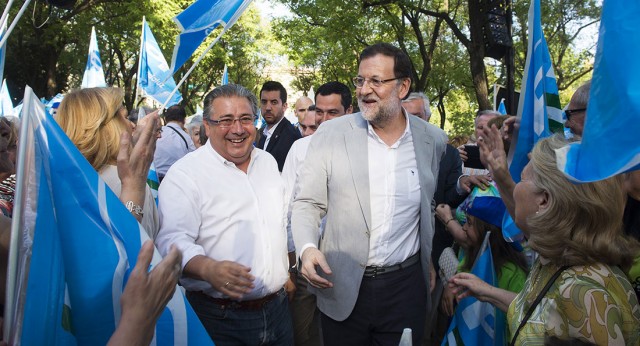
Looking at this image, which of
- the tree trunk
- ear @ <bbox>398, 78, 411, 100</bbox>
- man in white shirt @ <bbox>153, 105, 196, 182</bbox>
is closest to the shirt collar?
ear @ <bbox>398, 78, 411, 100</bbox>

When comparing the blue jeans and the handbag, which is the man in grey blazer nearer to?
the blue jeans

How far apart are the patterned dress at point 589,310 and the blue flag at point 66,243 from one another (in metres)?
1.44

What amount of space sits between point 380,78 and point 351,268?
1.12 meters

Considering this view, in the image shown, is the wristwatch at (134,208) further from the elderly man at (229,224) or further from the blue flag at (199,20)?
the blue flag at (199,20)

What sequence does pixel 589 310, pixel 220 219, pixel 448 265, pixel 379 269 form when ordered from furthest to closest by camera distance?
pixel 448 265 → pixel 379 269 → pixel 220 219 → pixel 589 310

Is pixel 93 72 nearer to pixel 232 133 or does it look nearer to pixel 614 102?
pixel 232 133

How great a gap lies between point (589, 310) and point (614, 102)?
776mm

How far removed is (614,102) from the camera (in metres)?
1.45

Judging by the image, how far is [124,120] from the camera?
2951 millimetres

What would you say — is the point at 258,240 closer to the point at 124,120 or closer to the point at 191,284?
the point at 191,284

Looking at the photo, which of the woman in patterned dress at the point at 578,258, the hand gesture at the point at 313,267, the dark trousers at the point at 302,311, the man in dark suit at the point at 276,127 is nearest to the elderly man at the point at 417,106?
the man in dark suit at the point at 276,127

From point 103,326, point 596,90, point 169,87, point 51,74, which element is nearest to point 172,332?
point 103,326

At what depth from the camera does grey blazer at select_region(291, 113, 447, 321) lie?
328cm

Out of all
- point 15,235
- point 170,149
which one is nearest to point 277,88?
point 170,149
